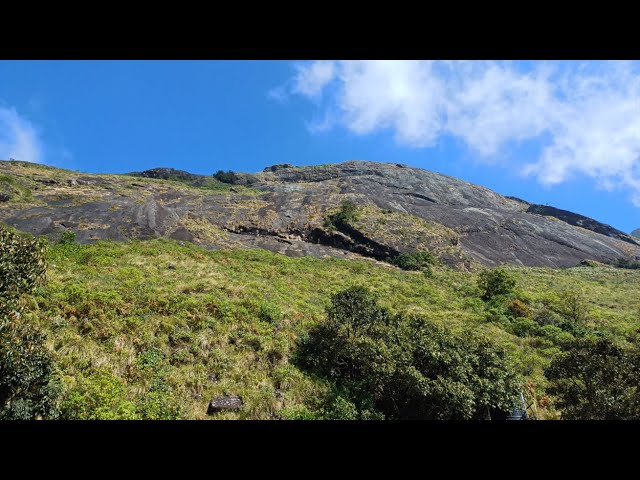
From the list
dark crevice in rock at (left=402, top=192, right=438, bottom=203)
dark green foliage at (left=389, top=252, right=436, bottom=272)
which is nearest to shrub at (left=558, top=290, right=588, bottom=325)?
dark green foliage at (left=389, top=252, right=436, bottom=272)

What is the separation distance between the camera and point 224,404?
14.3m

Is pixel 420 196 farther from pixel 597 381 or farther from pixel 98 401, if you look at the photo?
pixel 98 401

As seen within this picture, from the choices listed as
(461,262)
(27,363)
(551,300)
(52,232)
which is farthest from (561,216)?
(27,363)

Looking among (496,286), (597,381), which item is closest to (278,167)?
(496,286)

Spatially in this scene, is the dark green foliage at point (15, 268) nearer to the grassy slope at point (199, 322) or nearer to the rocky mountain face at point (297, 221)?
the grassy slope at point (199, 322)

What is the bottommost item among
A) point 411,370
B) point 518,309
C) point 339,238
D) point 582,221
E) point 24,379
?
point 24,379

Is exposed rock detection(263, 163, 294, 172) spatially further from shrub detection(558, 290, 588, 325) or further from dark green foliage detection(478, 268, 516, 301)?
shrub detection(558, 290, 588, 325)

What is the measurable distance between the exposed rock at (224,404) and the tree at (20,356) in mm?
4799

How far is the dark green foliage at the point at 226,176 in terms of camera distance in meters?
112

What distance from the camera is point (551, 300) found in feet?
117

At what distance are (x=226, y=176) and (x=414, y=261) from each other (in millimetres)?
77133

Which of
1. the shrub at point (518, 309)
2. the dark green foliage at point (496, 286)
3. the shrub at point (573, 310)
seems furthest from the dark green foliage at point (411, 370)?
the dark green foliage at point (496, 286)

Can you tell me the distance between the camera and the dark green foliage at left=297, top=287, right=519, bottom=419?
14297 mm
